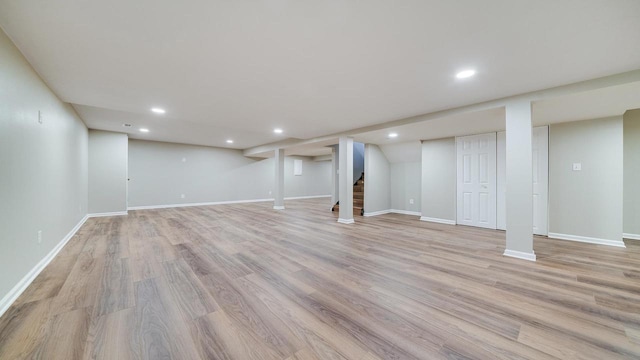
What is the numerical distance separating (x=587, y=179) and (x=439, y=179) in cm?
233

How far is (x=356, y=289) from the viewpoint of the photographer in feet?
6.91

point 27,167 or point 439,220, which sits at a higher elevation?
point 27,167

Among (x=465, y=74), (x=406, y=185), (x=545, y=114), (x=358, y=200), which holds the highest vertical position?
(x=465, y=74)

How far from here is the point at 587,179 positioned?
3.69 m

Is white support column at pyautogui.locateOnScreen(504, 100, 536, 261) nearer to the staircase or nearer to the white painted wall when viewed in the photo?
the staircase

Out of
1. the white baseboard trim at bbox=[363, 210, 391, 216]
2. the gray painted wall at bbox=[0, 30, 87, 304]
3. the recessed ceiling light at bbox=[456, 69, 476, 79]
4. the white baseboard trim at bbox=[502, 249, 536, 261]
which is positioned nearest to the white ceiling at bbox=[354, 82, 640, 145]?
the recessed ceiling light at bbox=[456, 69, 476, 79]

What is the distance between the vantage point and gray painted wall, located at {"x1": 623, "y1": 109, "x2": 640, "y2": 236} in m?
3.76

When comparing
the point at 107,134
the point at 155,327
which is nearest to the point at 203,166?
the point at 107,134

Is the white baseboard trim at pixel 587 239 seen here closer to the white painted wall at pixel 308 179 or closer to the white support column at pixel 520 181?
the white support column at pixel 520 181

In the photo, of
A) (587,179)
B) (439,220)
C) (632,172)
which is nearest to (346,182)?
(439,220)

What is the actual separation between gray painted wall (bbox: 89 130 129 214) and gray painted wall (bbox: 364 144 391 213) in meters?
6.54

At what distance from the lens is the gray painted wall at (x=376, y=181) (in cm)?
622

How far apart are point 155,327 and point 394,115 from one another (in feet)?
13.1

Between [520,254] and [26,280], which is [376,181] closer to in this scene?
[520,254]
